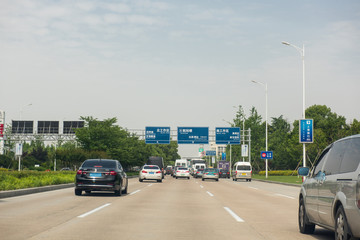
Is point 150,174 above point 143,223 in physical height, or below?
above

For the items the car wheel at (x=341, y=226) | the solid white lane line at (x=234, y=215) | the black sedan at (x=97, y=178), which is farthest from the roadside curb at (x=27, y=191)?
the car wheel at (x=341, y=226)

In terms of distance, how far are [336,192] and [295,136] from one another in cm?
7477

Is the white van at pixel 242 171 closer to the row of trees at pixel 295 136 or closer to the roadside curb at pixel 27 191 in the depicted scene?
the row of trees at pixel 295 136

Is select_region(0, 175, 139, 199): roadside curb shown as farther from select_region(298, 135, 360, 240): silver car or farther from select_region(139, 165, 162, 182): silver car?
select_region(298, 135, 360, 240): silver car

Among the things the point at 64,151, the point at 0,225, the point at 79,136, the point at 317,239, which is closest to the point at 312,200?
the point at 317,239

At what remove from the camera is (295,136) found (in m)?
79.9

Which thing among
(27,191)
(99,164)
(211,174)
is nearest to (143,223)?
(99,164)

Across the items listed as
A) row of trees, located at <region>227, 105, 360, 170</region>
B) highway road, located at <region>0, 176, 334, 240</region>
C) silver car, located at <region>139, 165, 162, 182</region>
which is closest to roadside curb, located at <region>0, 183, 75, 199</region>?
highway road, located at <region>0, 176, 334, 240</region>

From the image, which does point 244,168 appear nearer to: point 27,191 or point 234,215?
point 27,191

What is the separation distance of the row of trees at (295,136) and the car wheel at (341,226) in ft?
161

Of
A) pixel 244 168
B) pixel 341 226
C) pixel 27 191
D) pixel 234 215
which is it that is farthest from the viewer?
pixel 244 168

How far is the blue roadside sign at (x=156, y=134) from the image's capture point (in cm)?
6606

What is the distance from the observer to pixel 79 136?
2162 inches

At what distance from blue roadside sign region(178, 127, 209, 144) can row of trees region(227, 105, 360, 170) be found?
49.7 feet
